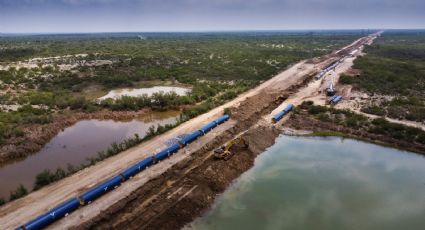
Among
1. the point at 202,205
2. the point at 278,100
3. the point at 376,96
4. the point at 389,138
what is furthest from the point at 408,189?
the point at 376,96

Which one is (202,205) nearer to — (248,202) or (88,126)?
(248,202)

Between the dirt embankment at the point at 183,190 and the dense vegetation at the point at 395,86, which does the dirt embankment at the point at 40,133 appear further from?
the dense vegetation at the point at 395,86

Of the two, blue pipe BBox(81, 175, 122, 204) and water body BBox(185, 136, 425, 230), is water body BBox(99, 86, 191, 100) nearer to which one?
water body BBox(185, 136, 425, 230)

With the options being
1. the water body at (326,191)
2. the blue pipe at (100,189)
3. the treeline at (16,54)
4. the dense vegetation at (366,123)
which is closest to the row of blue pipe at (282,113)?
the dense vegetation at (366,123)

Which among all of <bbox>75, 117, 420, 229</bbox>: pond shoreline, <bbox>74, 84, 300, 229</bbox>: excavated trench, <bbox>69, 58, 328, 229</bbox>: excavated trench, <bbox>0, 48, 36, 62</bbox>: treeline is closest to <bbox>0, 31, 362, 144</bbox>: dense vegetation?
<bbox>0, 48, 36, 62</bbox>: treeline

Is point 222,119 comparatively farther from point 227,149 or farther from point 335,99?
point 335,99

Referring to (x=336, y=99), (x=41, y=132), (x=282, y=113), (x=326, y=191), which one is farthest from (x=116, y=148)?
(x=336, y=99)
